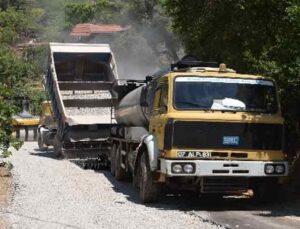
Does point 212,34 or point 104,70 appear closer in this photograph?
point 212,34

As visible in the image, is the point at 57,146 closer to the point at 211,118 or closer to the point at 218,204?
the point at 218,204

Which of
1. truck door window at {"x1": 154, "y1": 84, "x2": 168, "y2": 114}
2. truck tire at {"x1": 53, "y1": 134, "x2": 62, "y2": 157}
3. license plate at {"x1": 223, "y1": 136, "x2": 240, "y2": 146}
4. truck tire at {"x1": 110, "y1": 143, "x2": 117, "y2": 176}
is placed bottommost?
truck tire at {"x1": 53, "y1": 134, "x2": 62, "y2": 157}

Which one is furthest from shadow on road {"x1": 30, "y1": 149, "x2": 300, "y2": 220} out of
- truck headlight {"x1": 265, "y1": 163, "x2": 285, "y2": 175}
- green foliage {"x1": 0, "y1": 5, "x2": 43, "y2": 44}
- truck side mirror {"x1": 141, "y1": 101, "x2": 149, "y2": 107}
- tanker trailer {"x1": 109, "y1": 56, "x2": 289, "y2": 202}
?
green foliage {"x1": 0, "y1": 5, "x2": 43, "y2": 44}

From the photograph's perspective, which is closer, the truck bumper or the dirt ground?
the dirt ground

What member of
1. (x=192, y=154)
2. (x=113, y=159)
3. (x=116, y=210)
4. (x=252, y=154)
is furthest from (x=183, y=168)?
(x=113, y=159)

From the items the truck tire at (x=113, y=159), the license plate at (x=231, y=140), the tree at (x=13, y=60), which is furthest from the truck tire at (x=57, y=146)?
the license plate at (x=231, y=140)

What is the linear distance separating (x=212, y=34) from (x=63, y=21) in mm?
93924

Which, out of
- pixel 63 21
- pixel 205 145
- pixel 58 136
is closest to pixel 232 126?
pixel 205 145

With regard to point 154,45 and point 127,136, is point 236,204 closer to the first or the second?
point 127,136

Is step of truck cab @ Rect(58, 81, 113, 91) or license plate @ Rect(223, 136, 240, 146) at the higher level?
license plate @ Rect(223, 136, 240, 146)

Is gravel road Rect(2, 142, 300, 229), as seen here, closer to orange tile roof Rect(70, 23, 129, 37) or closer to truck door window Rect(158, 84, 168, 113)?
truck door window Rect(158, 84, 168, 113)

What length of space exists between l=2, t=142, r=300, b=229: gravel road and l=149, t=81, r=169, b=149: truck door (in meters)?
1.34

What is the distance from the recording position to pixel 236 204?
39.3ft

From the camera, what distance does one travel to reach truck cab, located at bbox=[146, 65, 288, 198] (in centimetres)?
1095
